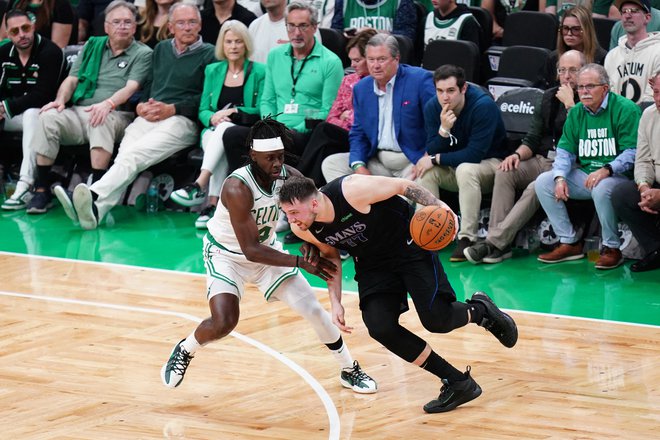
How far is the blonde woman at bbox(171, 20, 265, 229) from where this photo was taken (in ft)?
34.9

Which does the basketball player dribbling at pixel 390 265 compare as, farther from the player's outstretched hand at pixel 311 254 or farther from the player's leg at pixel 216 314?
the player's leg at pixel 216 314

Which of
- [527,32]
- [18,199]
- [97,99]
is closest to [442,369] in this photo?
[527,32]

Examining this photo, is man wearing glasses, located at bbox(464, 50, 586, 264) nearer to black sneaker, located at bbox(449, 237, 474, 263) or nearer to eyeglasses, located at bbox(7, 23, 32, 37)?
black sneaker, located at bbox(449, 237, 474, 263)

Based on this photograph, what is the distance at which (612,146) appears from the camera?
29.9 ft

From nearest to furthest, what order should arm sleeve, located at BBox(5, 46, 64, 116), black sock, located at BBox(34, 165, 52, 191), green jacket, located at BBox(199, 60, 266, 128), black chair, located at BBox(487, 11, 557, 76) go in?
black chair, located at BBox(487, 11, 557, 76)
green jacket, located at BBox(199, 60, 266, 128)
black sock, located at BBox(34, 165, 52, 191)
arm sleeve, located at BBox(5, 46, 64, 116)

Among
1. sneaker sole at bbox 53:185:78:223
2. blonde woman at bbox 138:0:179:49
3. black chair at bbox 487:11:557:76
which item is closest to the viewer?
sneaker sole at bbox 53:185:78:223

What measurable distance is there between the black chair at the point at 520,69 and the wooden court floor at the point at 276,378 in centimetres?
285

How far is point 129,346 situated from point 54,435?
1.61 m

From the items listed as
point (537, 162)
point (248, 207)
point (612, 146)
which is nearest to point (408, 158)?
point (537, 162)

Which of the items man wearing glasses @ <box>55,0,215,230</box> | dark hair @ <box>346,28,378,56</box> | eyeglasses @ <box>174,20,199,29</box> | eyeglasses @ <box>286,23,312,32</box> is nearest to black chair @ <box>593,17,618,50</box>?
dark hair @ <box>346,28,378,56</box>

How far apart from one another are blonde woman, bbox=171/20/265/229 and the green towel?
1.25 m

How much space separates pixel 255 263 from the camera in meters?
6.36

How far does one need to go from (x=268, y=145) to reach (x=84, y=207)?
194 inches

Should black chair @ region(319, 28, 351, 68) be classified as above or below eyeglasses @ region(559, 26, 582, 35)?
below
